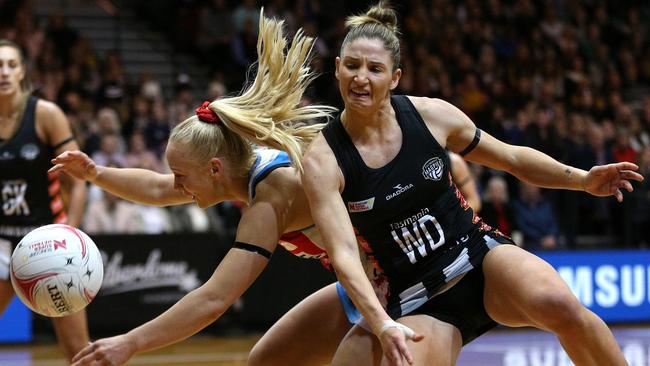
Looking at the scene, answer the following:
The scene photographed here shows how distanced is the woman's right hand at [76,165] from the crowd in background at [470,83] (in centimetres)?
428

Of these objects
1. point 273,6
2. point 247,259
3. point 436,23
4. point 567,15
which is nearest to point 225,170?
point 247,259

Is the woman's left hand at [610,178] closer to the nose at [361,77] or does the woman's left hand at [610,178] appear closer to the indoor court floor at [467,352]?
the nose at [361,77]

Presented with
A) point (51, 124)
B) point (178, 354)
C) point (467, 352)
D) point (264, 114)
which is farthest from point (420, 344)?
point (178, 354)

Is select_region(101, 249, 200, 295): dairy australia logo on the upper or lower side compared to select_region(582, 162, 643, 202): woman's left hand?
lower

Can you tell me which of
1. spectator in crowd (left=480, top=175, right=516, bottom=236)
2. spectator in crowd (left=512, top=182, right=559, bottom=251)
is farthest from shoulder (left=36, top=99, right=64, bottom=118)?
spectator in crowd (left=512, top=182, right=559, bottom=251)

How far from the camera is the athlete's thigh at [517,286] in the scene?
3639 millimetres

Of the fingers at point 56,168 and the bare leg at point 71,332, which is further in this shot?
the bare leg at point 71,332

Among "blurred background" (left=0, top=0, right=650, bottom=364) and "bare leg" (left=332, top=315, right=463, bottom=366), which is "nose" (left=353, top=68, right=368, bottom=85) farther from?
"blurred background" (left=0, top=0, right=650, bottom=364)

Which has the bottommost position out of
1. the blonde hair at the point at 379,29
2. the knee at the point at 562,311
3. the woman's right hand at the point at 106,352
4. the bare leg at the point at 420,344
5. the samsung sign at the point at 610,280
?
the samsung sign at the point at 610,280

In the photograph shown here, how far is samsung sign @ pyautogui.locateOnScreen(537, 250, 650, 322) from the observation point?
9.76 metres

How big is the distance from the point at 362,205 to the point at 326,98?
27.5 ft

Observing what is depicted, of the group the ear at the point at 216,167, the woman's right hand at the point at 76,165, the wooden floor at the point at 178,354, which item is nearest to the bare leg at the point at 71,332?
the woman's right hand at the point at 76,165

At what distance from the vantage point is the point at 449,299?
393 cm

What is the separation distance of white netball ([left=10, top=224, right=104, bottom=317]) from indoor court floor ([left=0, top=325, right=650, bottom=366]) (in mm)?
3545
